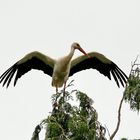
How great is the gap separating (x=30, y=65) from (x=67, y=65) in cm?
129

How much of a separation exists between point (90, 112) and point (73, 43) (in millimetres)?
4548

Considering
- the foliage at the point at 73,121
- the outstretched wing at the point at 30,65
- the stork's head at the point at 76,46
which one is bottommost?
the foliage at the point at 73,121

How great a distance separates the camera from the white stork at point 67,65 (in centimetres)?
1661

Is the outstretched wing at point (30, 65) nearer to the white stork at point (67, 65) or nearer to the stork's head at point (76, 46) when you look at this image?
the white stork at point (67, 65)

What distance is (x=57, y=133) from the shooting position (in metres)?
11.8

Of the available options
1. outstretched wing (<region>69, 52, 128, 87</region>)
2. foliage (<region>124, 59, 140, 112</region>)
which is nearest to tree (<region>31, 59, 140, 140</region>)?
foliage (<region>124, 59, 140, 112</region>)

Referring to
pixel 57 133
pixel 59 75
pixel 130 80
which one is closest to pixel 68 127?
pixel 57 133

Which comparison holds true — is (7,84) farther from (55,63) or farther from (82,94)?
(82,94)

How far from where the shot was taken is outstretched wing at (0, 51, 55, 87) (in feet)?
55.7

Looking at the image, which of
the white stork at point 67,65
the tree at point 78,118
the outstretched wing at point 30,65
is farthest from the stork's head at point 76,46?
the tree at point 78,118

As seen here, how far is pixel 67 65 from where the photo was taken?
16.5 m

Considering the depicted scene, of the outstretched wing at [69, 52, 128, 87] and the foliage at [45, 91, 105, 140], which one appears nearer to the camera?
the foliage at [45, 91, 105, 140]

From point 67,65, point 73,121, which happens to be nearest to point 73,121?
point 73,121

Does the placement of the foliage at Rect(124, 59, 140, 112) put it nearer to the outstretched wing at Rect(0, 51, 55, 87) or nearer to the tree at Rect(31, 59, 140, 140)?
the tree at Rect(31, 59, 140, 140)
